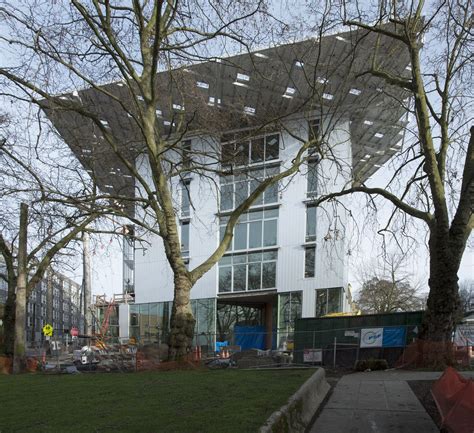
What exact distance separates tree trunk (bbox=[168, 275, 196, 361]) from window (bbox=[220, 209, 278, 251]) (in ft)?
73.7

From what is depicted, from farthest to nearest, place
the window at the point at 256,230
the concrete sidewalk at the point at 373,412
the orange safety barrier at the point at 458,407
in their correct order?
the window at the point at 256,230, the concrete sidewalk at the point at 373,412, the orange safety barrier at the point at 458,407

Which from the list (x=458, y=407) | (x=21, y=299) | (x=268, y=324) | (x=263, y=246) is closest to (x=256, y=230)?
(x=263, y=246)

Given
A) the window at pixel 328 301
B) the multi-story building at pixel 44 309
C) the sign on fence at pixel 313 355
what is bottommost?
the multi-story building at pixel 44 309

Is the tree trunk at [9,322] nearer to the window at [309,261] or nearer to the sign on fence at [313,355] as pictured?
the sign on fence at [313,355]

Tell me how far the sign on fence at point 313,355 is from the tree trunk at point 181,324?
701 cm

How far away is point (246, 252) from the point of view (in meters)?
41.2

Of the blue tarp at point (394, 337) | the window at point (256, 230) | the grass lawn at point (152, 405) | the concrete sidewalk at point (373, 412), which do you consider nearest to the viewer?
the grass lawn at point (152, 405)

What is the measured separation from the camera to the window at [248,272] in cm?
4006

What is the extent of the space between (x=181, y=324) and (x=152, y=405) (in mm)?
10005

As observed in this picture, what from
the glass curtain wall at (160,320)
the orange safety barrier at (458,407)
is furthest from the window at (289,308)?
the orange safety barrier at (458,407)

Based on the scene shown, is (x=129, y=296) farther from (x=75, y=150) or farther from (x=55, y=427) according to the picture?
(x=55, y=427)

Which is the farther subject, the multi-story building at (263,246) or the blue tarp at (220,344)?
the blue tarp at (220,344)

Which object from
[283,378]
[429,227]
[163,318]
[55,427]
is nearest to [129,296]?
[163,318]

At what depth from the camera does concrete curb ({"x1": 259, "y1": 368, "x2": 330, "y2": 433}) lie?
575 cm
